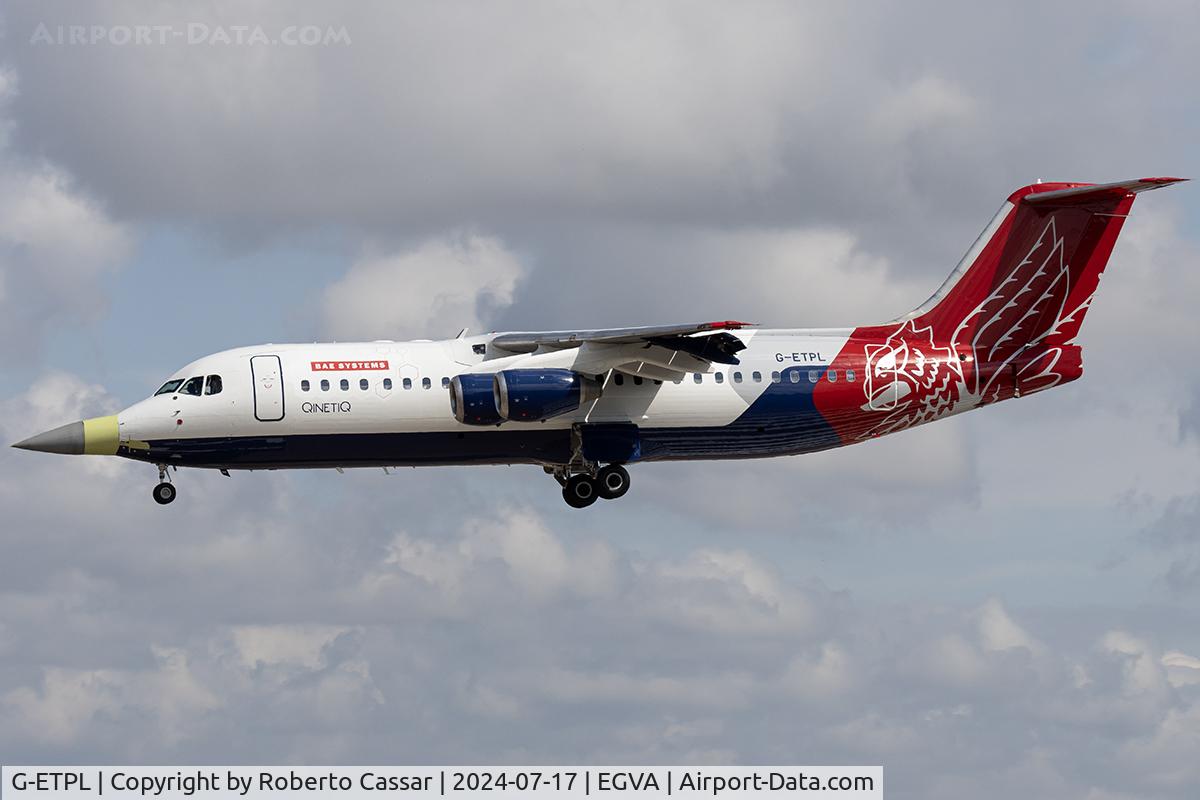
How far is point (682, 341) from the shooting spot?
3766 centimetres

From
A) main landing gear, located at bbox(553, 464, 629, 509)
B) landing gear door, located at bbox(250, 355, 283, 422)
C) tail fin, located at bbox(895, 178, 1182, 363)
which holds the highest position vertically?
tail fin, located at bbox(895, 178, 1182, 363)

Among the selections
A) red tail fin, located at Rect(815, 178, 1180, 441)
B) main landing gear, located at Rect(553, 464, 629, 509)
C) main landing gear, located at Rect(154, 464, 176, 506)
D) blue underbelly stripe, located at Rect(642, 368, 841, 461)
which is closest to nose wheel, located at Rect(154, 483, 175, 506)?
main landing gear, located at Rect(154, 464, 176, 506)

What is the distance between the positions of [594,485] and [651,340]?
405cm

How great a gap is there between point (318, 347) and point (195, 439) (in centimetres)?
299

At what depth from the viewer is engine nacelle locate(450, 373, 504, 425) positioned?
122 feet

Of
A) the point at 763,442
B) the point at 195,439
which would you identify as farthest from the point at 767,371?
the point at 195,439

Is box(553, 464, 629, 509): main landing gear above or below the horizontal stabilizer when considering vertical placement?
below

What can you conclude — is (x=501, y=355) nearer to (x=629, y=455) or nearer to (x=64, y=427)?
(x=629, y=455)

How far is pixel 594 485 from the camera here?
132 ft

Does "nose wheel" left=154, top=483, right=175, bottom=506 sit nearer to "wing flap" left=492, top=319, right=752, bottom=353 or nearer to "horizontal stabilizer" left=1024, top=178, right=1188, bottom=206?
"wing flap" left=492, top=319, right=752, bottom=353

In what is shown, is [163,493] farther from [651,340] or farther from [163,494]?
[651,340]

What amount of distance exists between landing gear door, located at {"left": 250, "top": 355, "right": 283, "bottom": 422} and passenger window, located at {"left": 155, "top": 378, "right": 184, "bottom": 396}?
1.51 meters

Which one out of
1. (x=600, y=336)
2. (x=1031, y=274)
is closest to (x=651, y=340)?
(x=600, y=336)

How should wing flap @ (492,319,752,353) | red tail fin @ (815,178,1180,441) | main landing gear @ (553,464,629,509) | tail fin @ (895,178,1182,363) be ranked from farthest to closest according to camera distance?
1. tail fin @ (895,178,1182,363)
2. red tail fin @ (815,178,1180,441)
3. main landing gear @ (553,464,629,509)
4. wing flap @ (492,319,752,353)
